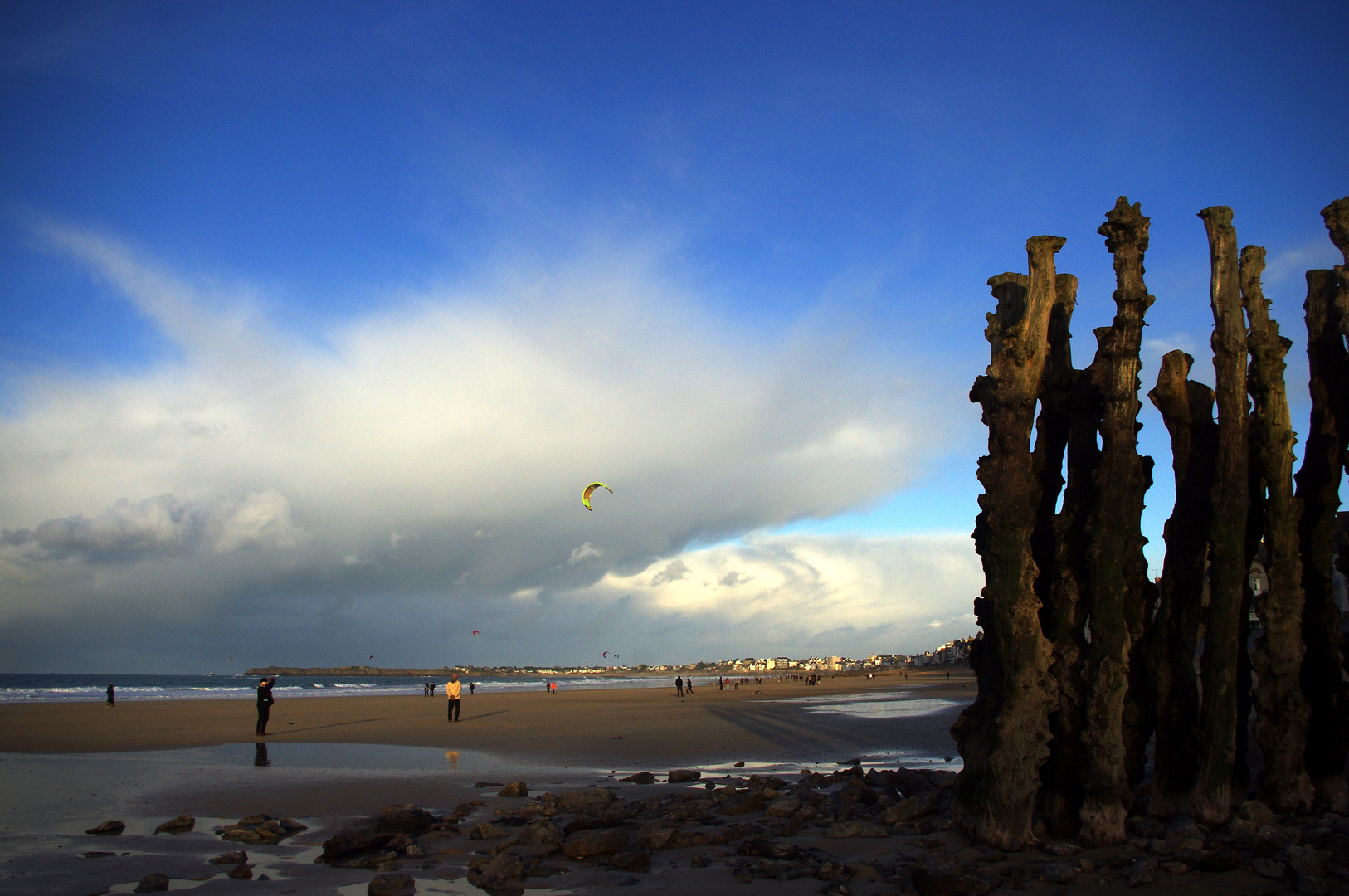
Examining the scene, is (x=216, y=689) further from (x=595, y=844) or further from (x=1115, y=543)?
(x=1115, y=543)

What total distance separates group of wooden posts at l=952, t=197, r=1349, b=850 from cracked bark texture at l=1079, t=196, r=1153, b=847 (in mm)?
21

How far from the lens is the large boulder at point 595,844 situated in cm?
996

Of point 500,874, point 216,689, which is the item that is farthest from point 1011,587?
point 216,689

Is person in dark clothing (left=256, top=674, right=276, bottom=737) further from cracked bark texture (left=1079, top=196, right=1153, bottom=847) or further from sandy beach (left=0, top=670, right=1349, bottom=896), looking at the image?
cracked bark texture (left=1079, top=196, right=1153, bottom=847)

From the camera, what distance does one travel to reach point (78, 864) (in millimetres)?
9719

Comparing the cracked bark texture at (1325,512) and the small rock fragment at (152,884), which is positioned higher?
the cracked bark texture at (1325,512)

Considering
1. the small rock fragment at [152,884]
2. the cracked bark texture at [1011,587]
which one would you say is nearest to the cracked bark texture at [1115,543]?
the cracked bark texture at [1011,587]

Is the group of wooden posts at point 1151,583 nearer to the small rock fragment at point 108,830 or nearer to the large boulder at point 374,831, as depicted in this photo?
the large boulder at point 374,831

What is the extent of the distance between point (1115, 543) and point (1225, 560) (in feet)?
4.77

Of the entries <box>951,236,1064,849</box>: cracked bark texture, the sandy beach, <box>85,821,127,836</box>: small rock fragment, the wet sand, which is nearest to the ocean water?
the wet sand

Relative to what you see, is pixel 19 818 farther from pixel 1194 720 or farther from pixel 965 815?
pixel 1194 720

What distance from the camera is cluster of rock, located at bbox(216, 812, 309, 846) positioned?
35.9 feet

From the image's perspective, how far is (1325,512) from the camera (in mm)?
9875

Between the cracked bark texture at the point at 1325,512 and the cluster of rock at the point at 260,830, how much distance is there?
13.4m
